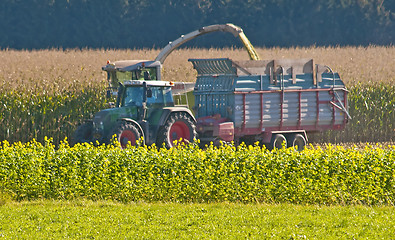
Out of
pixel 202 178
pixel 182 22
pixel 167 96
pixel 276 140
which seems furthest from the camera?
pixel 182 22

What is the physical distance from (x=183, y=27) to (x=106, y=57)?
2203cm

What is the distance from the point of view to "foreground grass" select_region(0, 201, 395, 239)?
9930mm

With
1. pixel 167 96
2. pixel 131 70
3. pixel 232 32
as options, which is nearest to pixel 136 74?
pixel 131 70

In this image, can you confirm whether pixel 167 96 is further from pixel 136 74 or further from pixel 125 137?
pixel 136 74

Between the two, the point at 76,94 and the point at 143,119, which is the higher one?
the point at 76,94

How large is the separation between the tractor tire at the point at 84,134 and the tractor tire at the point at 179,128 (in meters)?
1.81

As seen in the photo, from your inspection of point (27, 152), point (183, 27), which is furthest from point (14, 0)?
point (27, 152)

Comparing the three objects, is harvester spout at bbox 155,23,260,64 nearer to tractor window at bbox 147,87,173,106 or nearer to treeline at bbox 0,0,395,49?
tractor window at bbox 147,87,173,106

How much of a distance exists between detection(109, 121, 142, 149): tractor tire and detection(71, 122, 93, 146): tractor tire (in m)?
1.14

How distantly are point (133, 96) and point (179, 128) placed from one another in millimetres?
1491

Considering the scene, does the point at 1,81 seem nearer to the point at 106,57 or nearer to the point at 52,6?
the point at 106,57

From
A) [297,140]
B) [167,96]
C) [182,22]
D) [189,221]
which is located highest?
[182,22]

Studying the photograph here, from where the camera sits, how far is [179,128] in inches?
704

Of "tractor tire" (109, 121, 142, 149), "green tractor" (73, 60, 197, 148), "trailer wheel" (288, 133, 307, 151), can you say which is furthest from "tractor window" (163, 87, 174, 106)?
"trailer wheel" (288, 133, 307, 151)
